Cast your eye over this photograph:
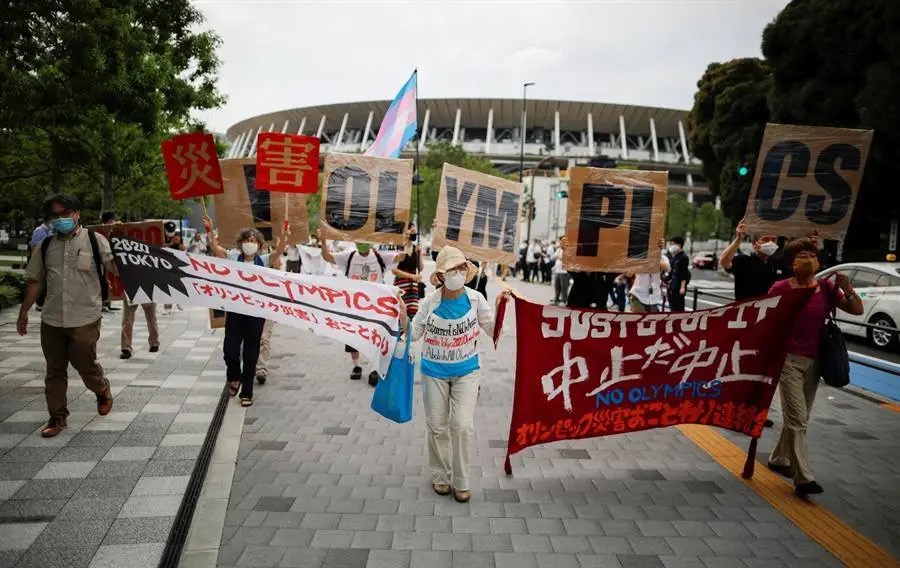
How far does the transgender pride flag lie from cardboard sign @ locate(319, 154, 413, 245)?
244cm

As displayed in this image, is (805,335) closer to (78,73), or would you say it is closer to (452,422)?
(452,422)

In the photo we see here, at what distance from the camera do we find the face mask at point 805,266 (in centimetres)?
438

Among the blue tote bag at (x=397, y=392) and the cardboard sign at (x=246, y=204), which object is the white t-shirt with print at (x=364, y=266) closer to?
the cardboard sign at (x=246, y=204)

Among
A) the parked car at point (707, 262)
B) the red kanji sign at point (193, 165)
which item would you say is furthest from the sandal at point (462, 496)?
the parked car at point (707, 262)

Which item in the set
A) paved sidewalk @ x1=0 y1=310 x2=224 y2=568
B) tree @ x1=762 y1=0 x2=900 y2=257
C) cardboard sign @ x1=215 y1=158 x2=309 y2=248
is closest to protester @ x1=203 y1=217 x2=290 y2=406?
paved sidewalk @ x1=0 y1=310 x2=224 y2=568

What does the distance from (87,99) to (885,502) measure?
29.9 feet

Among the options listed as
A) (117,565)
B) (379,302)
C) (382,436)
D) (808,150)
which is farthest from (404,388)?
(808,150)

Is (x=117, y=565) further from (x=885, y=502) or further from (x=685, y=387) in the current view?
(x=885, y=502)

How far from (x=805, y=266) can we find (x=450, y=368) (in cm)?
277

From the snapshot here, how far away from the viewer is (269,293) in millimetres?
5043

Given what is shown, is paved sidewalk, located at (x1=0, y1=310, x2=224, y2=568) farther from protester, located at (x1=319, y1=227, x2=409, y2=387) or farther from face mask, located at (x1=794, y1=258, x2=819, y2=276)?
face mask, located at (x1=794, y1=258, x2=819, y2=276)

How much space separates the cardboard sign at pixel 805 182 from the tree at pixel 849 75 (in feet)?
45.6

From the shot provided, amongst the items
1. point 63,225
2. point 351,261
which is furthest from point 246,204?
point 63,225

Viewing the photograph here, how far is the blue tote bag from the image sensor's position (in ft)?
13.8
